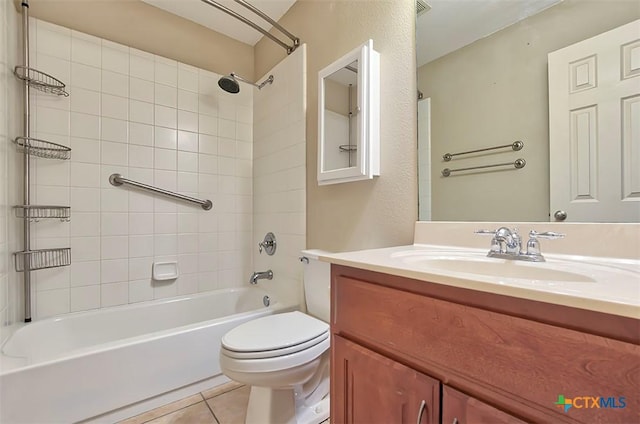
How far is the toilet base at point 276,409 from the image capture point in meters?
1.15

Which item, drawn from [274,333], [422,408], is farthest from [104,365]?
[422,408]

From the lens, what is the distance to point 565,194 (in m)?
0.85

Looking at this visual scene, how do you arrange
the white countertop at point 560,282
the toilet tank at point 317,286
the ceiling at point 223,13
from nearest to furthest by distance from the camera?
the white countertop at point 560,282 < the toilet tank at point 317,286 < the ceiling at point 223,13

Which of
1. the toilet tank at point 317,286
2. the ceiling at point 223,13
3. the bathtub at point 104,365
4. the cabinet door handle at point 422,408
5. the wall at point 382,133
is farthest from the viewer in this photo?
the ceiling at point 223,13

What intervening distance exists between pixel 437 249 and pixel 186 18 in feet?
7.76

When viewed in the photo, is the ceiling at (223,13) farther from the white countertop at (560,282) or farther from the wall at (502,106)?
the white countertop at (560,282)

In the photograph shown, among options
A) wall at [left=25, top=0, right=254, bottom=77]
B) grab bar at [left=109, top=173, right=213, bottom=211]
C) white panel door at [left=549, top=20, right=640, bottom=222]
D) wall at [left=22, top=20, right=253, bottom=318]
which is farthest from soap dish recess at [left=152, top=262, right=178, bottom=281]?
white panel door at [left=549, top=20, right=640, bottom=222]

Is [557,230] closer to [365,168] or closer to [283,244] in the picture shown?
[365,168]

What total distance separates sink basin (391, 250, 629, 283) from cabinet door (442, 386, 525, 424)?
0.79ft

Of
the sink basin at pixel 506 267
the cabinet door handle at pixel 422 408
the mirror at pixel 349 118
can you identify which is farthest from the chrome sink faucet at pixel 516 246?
the mirror at pixel 349 118

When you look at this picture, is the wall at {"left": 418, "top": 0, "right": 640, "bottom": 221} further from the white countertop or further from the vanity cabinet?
the vanity cabinet

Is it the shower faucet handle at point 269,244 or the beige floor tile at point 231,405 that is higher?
the shower faucet handle at point 269,244

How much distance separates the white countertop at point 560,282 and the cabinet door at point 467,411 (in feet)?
0.72

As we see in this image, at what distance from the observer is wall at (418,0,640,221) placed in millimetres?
869
